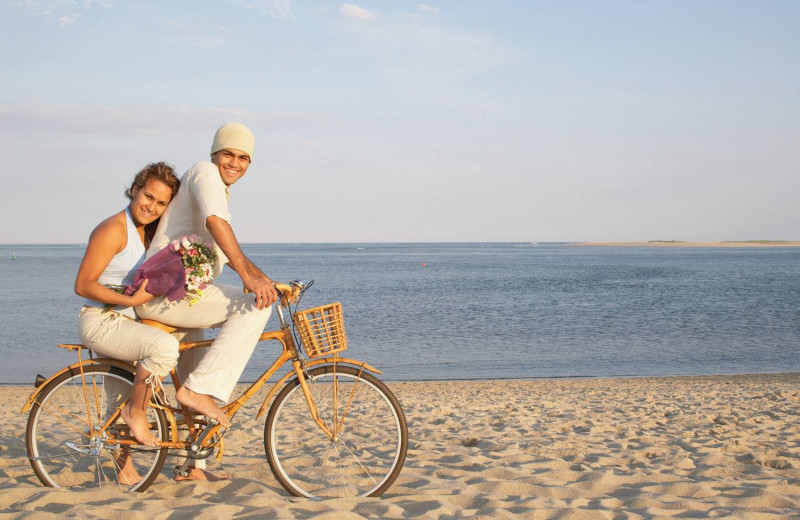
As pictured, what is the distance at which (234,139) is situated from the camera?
3611 millimetres

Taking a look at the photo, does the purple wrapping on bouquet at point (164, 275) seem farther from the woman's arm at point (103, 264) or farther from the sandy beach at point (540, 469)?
the sandy beach at point (540, 469)

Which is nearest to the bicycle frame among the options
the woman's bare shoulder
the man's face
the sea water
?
the woman's bare shoulder

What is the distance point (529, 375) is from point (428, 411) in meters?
4.96

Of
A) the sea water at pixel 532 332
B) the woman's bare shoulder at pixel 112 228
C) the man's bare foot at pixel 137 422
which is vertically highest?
the woman's bare shoulder at pixel 112 228

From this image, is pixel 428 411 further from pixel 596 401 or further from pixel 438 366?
pixel 438 366

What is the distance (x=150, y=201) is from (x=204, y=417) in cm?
123

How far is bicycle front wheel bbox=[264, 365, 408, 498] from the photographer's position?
3.58 metres

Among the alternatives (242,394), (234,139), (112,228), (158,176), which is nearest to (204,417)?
(242,394)

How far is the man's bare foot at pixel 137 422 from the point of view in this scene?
11.8 feet

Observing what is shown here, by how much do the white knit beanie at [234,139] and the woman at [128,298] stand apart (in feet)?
1.01

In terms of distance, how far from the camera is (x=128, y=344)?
3.56 m

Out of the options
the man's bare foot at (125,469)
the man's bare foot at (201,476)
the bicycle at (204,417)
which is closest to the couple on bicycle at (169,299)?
the bicycle at (204,417)

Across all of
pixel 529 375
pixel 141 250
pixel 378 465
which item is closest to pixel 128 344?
pixel 141 250

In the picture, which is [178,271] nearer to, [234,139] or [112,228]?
[112,228]
